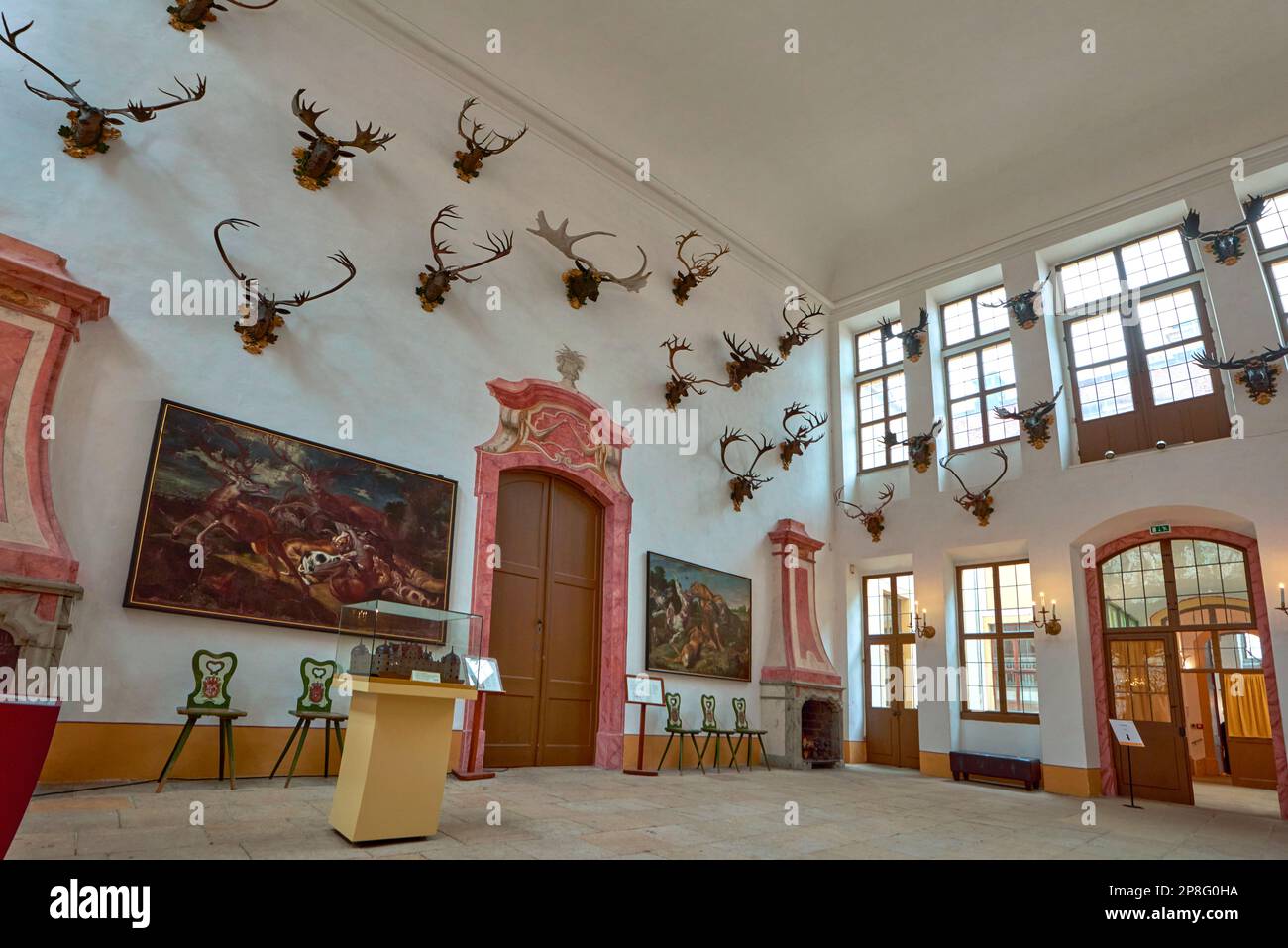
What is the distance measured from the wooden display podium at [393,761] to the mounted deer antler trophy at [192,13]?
743cm

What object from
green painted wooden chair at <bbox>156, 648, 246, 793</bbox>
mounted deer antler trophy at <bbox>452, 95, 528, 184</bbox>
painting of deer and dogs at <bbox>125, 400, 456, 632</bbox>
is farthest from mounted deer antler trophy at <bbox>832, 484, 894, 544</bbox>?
green painted wooden chair at <bbox>156, 648, 246, 793</bbox>

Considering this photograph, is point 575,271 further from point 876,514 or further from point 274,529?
point 876,514

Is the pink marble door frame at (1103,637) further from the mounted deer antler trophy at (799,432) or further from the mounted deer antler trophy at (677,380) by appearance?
the mounted deer antler trophy at (677,380)

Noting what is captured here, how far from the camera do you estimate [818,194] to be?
14.5 m

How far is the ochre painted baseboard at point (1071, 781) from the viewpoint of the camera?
1150 centimetres

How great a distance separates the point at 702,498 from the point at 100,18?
939 cm

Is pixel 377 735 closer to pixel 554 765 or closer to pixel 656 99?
pixel 554 765

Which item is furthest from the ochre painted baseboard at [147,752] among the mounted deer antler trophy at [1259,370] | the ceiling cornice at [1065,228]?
the ceiling cornice at [1065,228]

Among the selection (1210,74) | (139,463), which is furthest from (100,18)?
(1210,74)

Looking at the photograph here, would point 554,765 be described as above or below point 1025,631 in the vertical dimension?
below

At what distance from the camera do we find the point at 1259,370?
1099cm

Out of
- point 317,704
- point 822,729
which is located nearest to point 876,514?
point 822,729

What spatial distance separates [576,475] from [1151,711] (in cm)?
959

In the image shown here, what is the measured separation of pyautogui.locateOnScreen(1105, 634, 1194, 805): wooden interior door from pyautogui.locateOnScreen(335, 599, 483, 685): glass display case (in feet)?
36.1
